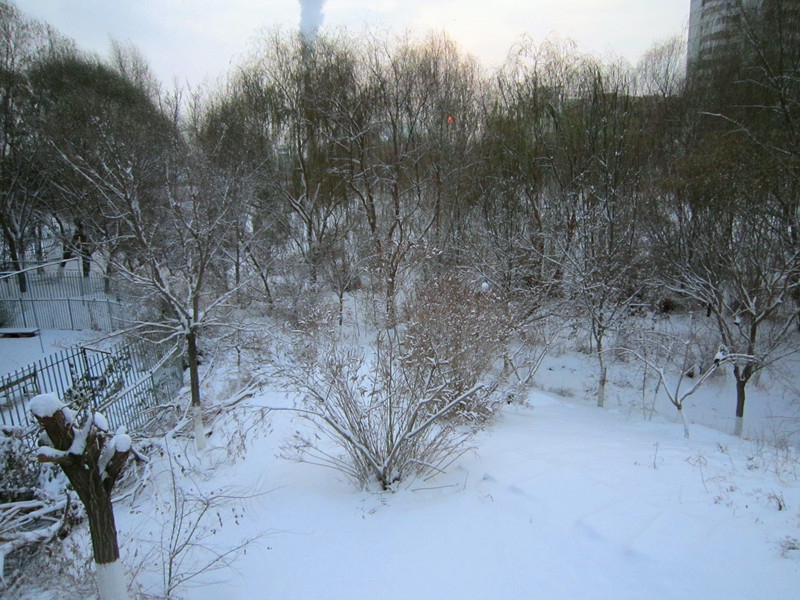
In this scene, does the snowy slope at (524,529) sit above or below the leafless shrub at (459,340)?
below

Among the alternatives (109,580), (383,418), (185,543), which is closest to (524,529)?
(383,418)

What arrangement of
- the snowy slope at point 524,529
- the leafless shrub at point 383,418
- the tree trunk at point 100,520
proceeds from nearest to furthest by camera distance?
the tree trunk at point 100,520 < the snowy slope at point 524,529 < the leafless shrub at point 383,418

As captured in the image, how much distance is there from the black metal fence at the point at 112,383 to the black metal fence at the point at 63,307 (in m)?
4.09

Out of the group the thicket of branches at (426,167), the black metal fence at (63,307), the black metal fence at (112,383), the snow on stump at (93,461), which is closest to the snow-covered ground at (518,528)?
the snow on stump at (93,461)

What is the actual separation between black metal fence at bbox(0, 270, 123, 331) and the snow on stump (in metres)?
11.4

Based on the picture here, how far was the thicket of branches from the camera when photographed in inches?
500

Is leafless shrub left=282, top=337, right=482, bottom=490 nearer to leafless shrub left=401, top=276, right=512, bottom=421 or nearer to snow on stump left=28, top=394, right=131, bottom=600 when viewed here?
leafless shrub left=401, top=276, right=512, bottom=421

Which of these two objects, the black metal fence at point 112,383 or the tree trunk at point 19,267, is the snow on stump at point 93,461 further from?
the tree trunk at point 19,267

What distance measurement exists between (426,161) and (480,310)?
28.6ft

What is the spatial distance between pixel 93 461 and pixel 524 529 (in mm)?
3932

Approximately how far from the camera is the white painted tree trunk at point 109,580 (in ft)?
11.6

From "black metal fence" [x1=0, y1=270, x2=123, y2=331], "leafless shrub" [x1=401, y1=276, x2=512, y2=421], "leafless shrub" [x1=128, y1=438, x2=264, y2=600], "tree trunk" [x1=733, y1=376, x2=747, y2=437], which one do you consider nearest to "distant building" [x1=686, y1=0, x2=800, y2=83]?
"tree trunk" [x1=733, y1=376, x2=747, y2=437]

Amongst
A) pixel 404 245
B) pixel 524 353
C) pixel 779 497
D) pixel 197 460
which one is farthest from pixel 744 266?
pixel 197 460

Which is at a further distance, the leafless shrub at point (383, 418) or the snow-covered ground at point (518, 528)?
the leafless shrub at point (383, 418)
